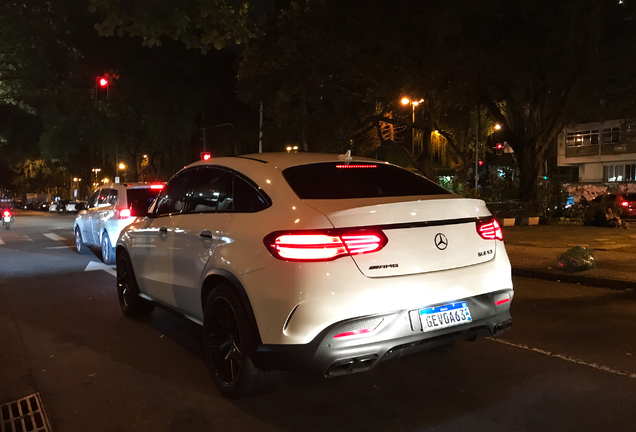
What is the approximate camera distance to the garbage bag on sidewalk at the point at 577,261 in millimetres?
9023

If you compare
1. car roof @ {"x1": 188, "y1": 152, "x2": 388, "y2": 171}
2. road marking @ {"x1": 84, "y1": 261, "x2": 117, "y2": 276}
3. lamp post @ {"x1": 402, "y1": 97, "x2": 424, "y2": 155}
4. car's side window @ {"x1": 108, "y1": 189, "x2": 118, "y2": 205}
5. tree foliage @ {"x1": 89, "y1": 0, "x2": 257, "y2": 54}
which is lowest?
road marking @ {"x1": 84, "y1": 261, "x2": 117, "y2": 276}

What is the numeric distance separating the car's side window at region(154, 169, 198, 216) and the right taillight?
9.15 ft

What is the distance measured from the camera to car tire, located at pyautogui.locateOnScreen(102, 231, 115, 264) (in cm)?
1091

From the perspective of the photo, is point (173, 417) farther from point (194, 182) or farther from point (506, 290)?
point (506, 290)

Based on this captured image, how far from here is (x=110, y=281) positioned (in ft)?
30.4

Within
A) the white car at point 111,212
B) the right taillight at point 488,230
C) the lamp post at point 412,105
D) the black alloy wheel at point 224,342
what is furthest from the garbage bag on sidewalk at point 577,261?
the lamp post at point 412,105

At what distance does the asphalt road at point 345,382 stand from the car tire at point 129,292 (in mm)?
153

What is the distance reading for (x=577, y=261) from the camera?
903 centimetres

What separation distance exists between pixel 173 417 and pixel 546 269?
7540 mm

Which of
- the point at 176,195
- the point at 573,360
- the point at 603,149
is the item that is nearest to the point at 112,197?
the point at 176,195

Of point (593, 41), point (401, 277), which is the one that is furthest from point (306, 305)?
point (593, 41)

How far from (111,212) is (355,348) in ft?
28.2

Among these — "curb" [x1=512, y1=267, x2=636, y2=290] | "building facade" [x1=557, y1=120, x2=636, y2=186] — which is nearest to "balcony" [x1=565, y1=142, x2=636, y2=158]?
"building facade" [x1=557, y1=120, x2=636, y2=186]

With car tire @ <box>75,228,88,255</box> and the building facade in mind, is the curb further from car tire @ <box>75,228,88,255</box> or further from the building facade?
the building facade
